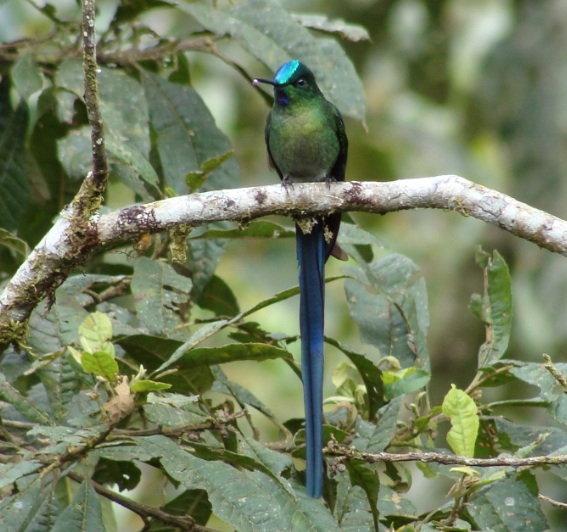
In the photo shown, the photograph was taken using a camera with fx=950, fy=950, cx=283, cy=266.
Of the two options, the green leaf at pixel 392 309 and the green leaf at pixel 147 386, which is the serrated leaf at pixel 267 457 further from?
the green leaf at pixel 392 309

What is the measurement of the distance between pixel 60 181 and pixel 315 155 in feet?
3.16

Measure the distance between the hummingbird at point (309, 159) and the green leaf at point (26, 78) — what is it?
760 millimetres

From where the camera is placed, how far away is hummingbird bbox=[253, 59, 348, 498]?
10.0 feet

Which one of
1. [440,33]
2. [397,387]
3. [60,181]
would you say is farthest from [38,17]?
[397,387]

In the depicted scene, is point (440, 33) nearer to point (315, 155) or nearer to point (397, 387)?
point (315, 155)

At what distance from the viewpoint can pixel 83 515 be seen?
2.39m

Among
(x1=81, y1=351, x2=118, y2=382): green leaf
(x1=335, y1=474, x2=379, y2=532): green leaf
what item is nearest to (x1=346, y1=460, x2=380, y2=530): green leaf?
(x1=335, y1=474, x2=379, y2=532): green leaf

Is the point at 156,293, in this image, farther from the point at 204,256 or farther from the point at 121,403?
the point at 121,403

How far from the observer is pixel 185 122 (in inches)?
139

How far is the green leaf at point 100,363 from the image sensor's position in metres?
2.22

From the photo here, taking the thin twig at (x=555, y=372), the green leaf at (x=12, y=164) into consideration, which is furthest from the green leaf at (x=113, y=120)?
the thin twig at (x=555, y=372)

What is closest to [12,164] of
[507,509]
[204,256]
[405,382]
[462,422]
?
[204,256]

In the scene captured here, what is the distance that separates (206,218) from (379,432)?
742mm

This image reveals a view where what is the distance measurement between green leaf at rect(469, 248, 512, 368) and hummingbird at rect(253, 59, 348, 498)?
499mm
